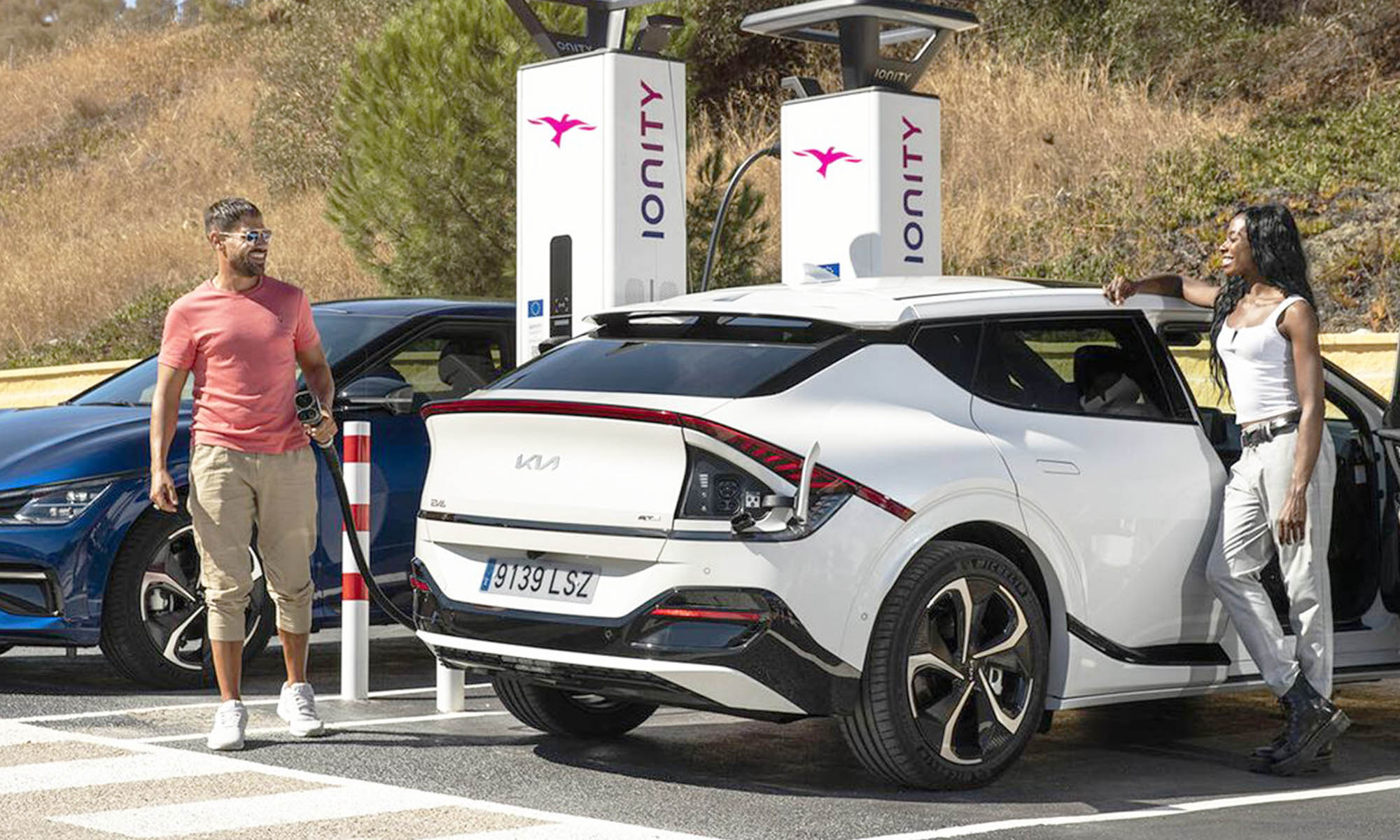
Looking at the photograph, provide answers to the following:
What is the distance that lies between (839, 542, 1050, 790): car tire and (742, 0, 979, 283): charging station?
4519mm

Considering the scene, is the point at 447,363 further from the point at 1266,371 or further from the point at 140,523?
the point at 1266,371

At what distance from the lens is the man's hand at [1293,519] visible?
282 inches

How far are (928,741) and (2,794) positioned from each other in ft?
9.58

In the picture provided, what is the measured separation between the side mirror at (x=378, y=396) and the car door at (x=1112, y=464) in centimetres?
332

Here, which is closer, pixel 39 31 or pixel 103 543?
pixel 103 543

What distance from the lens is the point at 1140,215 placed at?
18.2 m

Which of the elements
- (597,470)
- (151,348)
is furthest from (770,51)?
(597,470)

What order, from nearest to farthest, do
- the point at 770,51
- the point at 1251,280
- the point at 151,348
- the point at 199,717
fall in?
1. the point at 1251,280
2. the point at 199,717
3. the point at 151,348
4. the point at 770,51

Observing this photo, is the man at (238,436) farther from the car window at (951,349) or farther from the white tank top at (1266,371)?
the white tank top at (1266,371)

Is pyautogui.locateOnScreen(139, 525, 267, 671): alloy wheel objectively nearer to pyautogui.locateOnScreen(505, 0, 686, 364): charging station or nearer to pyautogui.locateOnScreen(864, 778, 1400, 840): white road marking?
pyautogui.locateOnScreen(505, 0, 686, 364): charging station

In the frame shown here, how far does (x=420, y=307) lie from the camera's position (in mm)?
Result: 10094

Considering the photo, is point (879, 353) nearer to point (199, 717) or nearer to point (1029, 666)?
point (1029, 666)

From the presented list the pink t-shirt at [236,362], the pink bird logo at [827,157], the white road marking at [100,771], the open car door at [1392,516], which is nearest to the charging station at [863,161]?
the pink bird logo at [827,157]

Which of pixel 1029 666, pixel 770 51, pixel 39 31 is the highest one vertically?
pixel 39 31
